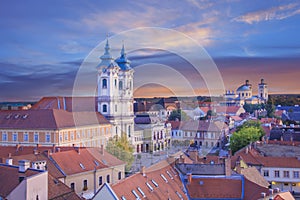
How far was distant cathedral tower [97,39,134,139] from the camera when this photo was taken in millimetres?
75562

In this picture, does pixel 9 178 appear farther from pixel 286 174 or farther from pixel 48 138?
pixel 48 138

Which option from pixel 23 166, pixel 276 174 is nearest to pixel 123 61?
pixel 276 174

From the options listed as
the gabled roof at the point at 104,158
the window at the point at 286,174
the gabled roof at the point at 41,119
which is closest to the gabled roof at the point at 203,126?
the gabled roof at the point at 41,119

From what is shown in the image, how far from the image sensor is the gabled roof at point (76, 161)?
112 ft

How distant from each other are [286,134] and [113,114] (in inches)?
1211

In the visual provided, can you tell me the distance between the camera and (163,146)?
9006 cm

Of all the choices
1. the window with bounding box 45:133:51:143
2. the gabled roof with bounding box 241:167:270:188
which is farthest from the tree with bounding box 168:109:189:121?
the gabled roof with bounding box 241:167:270:188

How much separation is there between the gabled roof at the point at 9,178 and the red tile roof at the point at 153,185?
5318 millimetres

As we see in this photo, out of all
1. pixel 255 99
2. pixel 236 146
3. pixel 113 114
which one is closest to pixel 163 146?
pixel 113 114

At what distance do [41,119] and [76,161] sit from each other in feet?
87.5

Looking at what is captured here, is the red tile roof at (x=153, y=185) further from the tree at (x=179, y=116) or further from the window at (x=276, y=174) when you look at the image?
the tree at (x=179, y=116)

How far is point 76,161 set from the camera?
3588cm

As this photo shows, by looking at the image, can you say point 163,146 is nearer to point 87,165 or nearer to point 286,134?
point 286,134

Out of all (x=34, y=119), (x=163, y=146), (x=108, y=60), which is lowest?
(x=163, y=146)
